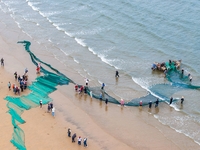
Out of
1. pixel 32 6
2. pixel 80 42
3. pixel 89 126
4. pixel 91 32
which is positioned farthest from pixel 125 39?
pixel 32 6

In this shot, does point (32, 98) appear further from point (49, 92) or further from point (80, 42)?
point (80, 42)

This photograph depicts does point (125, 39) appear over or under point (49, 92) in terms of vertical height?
over

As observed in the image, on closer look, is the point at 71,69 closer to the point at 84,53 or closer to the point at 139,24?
the point at 84,53

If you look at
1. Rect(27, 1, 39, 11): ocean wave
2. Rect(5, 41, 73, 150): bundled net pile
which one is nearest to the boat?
Rect(5, 41, 73, 150): bundled net pile

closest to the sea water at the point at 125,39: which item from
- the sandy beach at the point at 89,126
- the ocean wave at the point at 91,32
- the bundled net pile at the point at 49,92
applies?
the ocean wave at the point at 91,32

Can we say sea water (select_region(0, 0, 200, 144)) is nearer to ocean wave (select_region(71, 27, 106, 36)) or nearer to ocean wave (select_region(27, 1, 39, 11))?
ocean wave (select_region(71, 27, 106, 36))

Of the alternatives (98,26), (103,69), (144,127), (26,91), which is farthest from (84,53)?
(144,127)
